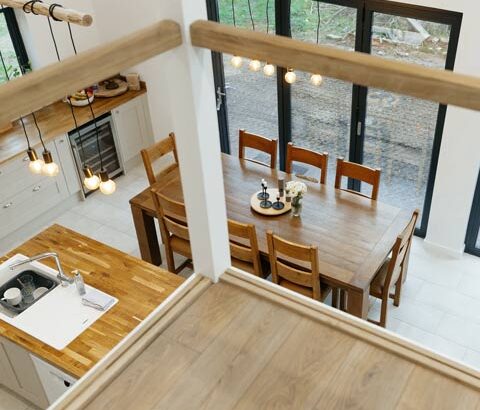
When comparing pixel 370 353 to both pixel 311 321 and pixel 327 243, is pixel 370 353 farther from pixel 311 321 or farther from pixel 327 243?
pixel 327 243

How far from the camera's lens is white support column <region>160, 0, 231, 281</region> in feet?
6.31

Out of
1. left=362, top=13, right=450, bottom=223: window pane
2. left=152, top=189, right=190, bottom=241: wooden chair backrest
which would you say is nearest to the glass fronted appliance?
left=152, top=189, right=190, bottom=241: wooden chair backrest

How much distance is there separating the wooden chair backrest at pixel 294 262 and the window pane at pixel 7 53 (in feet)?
11.7

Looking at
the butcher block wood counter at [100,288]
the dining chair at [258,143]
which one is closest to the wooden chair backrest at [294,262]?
the butcher block wood counter at [100,288]

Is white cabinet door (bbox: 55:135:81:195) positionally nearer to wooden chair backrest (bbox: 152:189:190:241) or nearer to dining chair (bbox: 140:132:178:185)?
dining chair (bbox: 140:132:178:185)

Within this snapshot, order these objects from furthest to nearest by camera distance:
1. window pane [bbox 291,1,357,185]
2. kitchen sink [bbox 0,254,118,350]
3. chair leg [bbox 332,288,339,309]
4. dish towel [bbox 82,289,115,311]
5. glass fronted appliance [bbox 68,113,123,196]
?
1. glass fronted appliance [bbox 68,113,123,196]
2. window pane [bbox 291,1,357,185]
3. chair leg [bbox 332,288,339,309]
4. dish towel [bbox 82,289,115,311]
5. kitchen sink [bbox 0,254,118,350]

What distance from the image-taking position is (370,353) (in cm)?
214

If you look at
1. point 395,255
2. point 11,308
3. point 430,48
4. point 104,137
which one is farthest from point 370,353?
point 104,137

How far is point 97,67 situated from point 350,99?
4.29 m

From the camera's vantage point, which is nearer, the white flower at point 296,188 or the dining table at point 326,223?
the dining table at point 326,223

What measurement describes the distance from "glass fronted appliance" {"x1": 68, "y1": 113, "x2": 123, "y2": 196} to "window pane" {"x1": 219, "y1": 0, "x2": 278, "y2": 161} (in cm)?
128

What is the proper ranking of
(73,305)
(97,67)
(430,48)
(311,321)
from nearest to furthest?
(97,67)
(311,321)
(73,305)
(430,48)

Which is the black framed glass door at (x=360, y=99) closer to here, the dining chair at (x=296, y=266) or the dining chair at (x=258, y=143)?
the dining chair at (x=258, y=143)

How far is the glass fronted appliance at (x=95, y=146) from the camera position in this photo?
A: 6.22m
